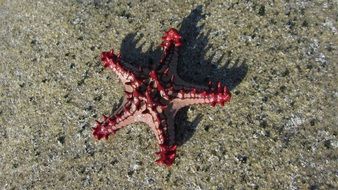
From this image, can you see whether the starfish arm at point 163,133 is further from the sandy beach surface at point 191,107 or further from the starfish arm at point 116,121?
the sandy beach surface at point 191,107

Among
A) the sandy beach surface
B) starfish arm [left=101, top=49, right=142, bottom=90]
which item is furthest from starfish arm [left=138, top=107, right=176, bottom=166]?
starfish arm [left=101, top=49, right=142, bottom=90]

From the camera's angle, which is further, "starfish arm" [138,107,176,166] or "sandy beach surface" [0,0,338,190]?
"sandy beach surface" [0,0,338,190]

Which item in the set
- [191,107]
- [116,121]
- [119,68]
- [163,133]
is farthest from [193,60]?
[116,121]

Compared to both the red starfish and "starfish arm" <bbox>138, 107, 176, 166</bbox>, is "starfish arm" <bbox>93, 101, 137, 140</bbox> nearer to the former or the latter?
the red starfish

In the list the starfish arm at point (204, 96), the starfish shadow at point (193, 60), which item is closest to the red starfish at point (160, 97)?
the starfish arm at point (204, 96)

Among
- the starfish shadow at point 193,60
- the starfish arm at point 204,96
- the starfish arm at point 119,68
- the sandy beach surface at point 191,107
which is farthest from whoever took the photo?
the starfish shadow at point 193,60

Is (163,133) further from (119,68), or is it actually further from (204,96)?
(119,68)
